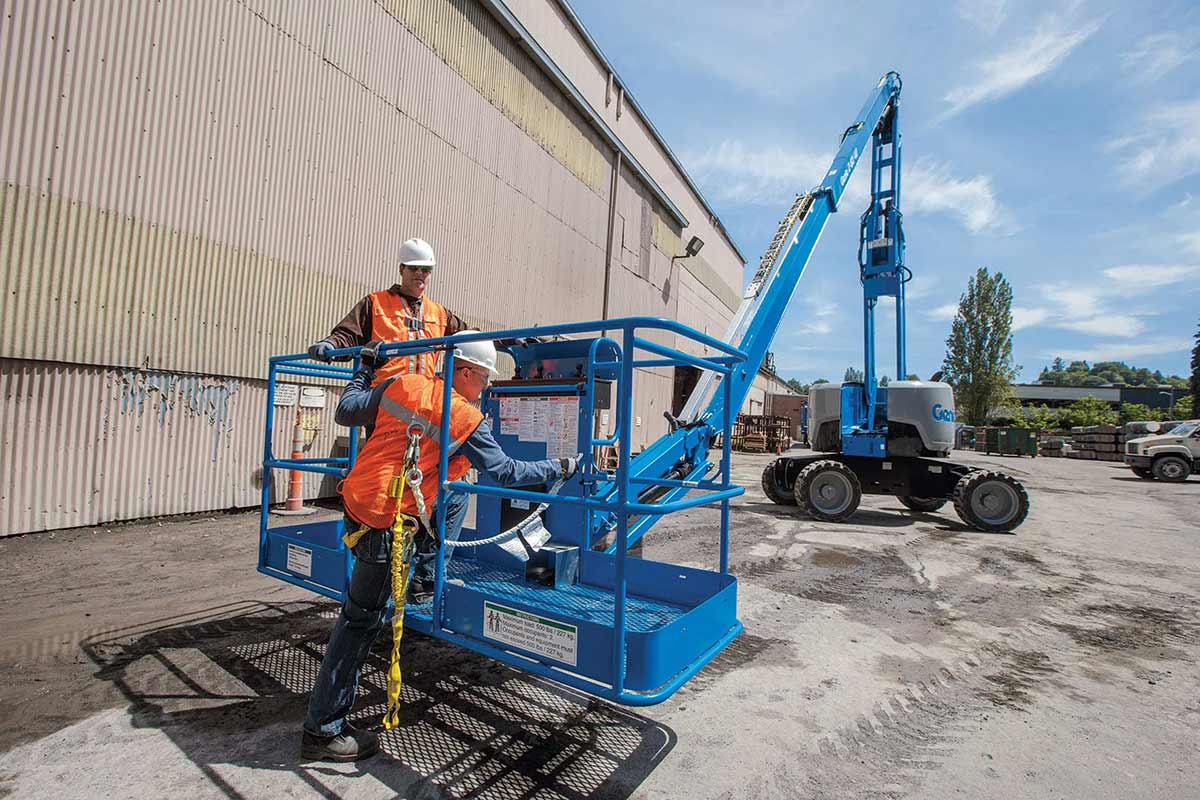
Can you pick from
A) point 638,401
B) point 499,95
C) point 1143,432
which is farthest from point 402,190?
point 1143,432

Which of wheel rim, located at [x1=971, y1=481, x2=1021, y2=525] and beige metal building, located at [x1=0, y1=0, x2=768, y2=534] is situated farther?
wheel rim, located at [x1=971, y1=481, x2=1021, y2=525]

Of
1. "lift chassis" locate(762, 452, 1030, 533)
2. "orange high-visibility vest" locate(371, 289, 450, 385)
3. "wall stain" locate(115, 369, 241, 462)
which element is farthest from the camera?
"lift chassis" locate(762, 452, 1030, 533)

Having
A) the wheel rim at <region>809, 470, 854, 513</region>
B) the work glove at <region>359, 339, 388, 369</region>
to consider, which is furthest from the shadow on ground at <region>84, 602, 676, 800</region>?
the wheel rim at <region>809, 470, 854, 513</region>

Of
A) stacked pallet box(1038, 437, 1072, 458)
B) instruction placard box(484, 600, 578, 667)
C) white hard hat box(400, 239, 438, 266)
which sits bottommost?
instruction placard box(484, 600, 578, 667)

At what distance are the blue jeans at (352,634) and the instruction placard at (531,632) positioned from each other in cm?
48

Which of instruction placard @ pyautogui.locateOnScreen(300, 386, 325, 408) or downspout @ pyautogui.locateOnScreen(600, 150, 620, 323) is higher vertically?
downspout @ pyautogui.locateOnScreen(600, 150, 620, 323)

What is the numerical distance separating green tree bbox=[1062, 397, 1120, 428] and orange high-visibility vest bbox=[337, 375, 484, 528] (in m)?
52.2

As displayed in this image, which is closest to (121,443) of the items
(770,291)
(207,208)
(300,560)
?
(207,208)

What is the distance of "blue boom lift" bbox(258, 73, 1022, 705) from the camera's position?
234 cm

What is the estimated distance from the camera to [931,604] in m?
5.52

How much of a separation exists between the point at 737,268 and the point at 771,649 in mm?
31324

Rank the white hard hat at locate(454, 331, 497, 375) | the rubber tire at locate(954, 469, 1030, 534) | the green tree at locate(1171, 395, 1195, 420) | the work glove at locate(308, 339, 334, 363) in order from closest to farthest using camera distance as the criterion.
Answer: the white hard hat at locate(454, 331, 497, 375) < the work glove at locate(308, 339, 334, 363) < the rubber tire at locate(954, 469, 1030, 534) < the green tree at locate(1171, 395, 1195, 420)

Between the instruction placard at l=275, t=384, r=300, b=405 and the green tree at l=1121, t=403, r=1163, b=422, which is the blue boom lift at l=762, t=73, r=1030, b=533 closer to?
the instruction placard at l=275, t=384, r=300, b=405

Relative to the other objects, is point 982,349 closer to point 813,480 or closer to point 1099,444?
point 1099,444
